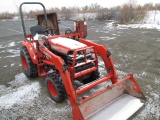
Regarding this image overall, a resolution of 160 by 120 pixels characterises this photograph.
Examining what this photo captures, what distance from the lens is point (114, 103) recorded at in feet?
10.5

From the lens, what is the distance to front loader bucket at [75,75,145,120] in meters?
2.87

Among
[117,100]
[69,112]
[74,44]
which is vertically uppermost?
[74,44]

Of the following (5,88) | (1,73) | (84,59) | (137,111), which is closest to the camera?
(137,111)

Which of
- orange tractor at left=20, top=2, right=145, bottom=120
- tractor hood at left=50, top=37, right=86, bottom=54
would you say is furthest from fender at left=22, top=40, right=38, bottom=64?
tractor hood at left=50, top=37, right=86, bottom=54

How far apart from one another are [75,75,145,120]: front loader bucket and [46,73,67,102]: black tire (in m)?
0.75

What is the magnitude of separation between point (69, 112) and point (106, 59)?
1.34m

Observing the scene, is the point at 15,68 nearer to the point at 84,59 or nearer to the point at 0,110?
the point at 0,110

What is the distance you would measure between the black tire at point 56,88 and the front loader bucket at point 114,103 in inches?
29.5

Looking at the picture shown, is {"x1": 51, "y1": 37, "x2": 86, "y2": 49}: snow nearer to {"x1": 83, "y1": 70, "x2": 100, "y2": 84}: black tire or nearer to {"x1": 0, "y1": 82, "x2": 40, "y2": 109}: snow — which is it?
{"x1": 83, "y1": 70, "x2": 100, "y2": 84}: black tire

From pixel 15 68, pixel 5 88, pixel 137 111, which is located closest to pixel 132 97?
pixel 137 111

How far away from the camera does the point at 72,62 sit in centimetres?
326

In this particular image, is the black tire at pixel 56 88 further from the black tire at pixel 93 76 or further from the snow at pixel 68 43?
the black tire at pixel 93 76

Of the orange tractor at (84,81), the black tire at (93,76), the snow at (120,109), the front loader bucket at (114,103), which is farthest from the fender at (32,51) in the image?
the snow at (120,109)

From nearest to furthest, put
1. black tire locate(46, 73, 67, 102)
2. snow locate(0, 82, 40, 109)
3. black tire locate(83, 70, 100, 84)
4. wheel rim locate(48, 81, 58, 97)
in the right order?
1. black tire locate(46, 73, 67, 102)
2. wheel rim locate(48, 81, 58, 97)
3. snow locate(0, 82, 40, 109)
4. black tire locate(83, 70, 100, 84)
